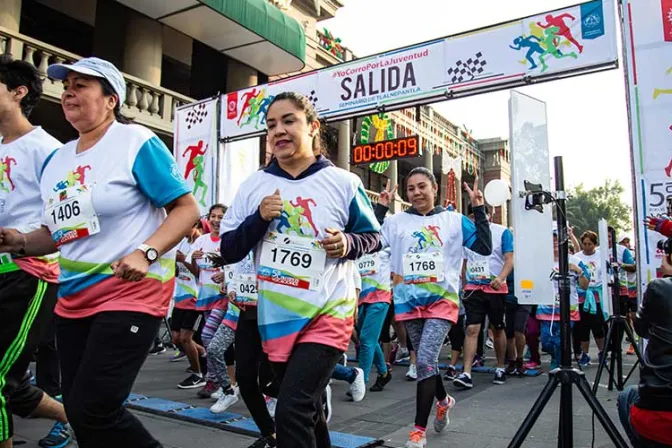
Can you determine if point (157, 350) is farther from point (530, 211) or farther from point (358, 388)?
point (530, 211)

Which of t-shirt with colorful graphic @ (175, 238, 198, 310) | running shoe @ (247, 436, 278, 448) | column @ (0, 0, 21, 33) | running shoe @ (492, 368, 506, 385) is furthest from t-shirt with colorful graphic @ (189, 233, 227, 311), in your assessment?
column @ (0, 0, 21, 33)

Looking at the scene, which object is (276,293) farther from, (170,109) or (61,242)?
(170,109)

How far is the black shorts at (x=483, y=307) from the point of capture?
7.01 m

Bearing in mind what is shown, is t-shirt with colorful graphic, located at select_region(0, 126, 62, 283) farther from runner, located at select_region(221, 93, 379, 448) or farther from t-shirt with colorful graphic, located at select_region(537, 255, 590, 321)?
t-shirt with colorful graphic, located at select_region(537, 255, 590, 321)

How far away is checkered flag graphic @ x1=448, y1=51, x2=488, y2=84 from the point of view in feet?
26.7

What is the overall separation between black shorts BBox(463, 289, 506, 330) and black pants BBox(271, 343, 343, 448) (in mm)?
4686

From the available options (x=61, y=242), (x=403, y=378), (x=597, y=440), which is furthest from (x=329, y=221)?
(x=403, y=378)

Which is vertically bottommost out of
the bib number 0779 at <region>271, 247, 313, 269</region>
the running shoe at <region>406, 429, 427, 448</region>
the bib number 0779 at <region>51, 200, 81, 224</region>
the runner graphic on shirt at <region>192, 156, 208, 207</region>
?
the running shoe at <region>406, 429, 427, 448</region>

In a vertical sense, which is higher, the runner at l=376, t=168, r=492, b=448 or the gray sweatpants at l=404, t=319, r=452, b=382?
the runner at l=376, t=168, r=492, b=448

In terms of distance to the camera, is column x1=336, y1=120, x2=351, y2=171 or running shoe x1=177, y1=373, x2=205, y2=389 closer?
running shoe x1=177, y1=373, x2=205, y2=389

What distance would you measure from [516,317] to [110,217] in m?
6.45

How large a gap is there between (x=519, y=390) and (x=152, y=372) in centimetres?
469

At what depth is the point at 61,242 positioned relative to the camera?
248cm

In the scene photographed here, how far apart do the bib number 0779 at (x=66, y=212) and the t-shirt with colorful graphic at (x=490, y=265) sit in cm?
539
